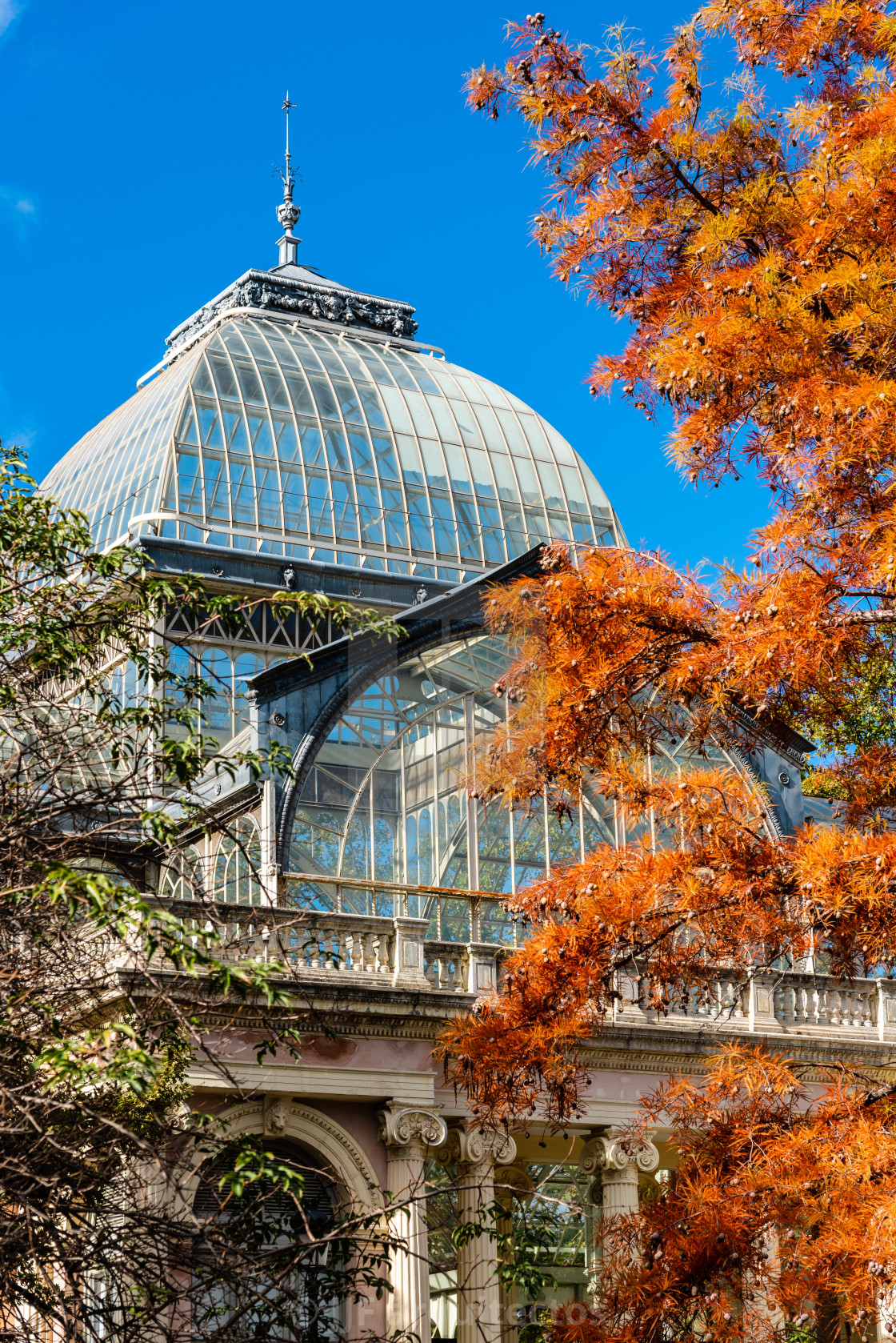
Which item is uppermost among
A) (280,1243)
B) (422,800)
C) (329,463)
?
(329,463)

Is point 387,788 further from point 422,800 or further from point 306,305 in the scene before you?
point 306,305

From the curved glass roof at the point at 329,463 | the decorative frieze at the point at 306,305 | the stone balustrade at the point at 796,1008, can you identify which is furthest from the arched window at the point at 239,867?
the decorative frieze at the point at 306,305

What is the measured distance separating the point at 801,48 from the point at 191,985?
401 inches

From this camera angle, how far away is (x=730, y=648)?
39.8 feet

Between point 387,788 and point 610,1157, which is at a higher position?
point 387,788

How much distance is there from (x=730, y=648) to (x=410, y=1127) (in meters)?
8.17

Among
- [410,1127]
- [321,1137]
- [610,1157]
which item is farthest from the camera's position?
[610,1157]

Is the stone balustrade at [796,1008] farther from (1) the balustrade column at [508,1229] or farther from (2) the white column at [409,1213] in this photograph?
(2) the white column at [409,1213]

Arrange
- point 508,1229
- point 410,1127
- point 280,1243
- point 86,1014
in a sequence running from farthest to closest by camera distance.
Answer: point 508,1229
point 280,1243
point 410,1127
point 86,1014

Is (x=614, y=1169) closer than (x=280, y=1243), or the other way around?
(x=280, y=1243)

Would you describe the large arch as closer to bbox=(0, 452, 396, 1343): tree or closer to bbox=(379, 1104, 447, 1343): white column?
bbox=(379, 1104, 447, 1343): white column

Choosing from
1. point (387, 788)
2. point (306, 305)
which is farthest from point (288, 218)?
point (387, 788)

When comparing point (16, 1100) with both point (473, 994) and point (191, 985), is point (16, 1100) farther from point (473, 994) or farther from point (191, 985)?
point (473, 994)

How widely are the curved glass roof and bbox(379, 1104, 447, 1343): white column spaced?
53.3 ft
